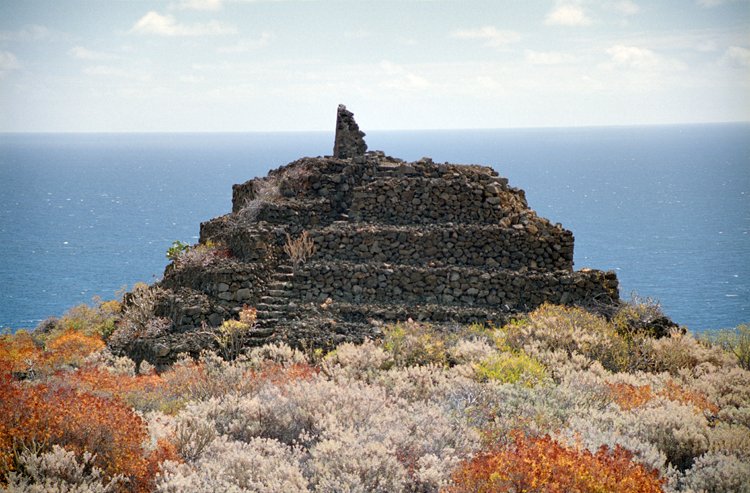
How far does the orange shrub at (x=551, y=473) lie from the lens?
7.70 meters

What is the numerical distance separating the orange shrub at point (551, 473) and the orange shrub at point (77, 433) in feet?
12.1

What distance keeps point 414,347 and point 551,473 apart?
24.1ft

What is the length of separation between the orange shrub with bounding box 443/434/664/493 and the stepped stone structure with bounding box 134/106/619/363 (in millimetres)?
9250

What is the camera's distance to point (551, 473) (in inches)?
309

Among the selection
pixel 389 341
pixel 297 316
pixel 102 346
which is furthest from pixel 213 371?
pixel 102 346

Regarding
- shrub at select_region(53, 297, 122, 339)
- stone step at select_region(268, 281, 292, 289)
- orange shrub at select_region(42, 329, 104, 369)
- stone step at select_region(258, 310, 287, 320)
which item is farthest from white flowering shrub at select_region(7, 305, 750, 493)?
shrub at select_region(53, 297, 122, 339)

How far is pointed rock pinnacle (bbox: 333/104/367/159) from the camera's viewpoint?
79.5 feet

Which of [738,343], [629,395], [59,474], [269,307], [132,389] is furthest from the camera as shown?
[269,307]

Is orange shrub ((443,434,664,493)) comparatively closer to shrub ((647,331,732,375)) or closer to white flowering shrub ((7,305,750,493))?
white flowering shrub ((7,305,750,493))

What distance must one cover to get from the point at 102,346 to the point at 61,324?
6.82m

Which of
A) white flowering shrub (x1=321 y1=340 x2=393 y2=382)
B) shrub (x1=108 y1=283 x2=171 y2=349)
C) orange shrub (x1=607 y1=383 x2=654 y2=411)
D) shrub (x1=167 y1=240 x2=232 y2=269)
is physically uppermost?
shrub (x1=167 y1=240 x2=232 y2=269)

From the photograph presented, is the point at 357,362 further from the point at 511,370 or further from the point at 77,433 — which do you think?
the point at 77,433

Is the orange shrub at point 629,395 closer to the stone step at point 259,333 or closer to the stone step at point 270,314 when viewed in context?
the stone step at point 259,333

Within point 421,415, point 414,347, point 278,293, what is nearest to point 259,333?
point 278,293
